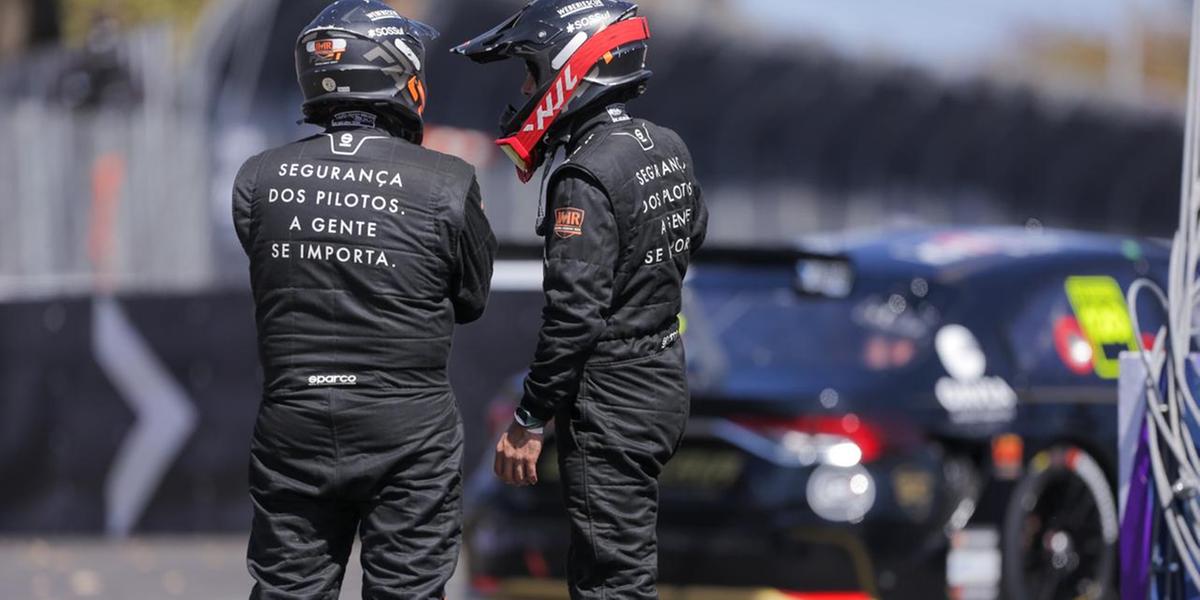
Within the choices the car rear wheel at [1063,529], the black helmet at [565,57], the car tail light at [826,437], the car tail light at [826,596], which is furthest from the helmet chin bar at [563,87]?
the car rear wheel at [1063,529]

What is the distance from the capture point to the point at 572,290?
502cm

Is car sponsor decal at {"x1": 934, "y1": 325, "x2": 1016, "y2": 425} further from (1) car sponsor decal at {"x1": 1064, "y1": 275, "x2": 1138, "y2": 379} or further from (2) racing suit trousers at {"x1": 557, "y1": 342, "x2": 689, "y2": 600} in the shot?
(2) racing suit trousers at {"x1": 557, "y1": 342, "x2": 689, "y2": 600}

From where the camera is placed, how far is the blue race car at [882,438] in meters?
6.52

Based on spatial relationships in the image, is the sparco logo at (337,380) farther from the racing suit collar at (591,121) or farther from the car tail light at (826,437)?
the car tail light at (826,437)

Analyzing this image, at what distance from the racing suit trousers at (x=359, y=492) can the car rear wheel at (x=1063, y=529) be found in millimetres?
2704

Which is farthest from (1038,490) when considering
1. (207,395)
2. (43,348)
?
(43,348)

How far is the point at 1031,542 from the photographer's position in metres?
7.02

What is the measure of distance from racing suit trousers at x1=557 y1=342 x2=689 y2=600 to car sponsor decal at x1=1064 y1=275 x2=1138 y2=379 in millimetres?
2842

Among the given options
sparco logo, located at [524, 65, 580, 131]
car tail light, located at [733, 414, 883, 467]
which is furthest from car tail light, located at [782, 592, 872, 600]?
sparco logo, located at [524, 65, 580, 131]

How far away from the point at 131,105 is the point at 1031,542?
11.1 meters

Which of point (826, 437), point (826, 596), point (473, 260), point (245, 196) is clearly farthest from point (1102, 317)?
point (245, 196)

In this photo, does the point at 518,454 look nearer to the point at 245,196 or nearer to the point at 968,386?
the point at 245,196

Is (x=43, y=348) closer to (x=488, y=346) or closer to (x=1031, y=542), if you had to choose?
(x=488, y=346)

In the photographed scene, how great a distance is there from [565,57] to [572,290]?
0.63 m
